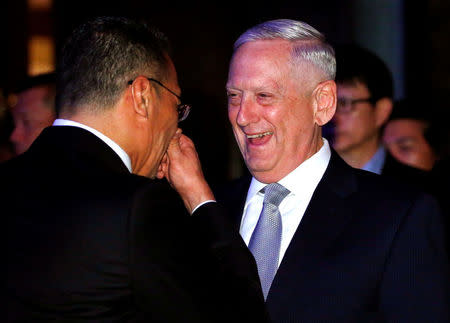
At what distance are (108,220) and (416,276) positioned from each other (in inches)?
36.6

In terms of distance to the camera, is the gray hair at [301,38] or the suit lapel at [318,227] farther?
the gray hair at [301,38]

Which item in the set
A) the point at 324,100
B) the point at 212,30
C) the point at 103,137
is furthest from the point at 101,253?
the point at 212,30

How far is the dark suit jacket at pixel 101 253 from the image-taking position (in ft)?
5.18

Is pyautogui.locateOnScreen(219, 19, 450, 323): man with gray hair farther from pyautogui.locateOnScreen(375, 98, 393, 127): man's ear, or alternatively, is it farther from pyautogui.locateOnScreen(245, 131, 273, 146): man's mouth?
pyautogui.locateOnScreen(375, 98, 393, 127): man's ear

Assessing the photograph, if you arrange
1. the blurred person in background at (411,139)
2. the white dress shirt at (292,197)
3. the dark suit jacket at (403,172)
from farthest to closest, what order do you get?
1. the blurred person in background at (411,139)
2. the dark suit jacket at (403,172)
3. the white dress shirt at (292,197)

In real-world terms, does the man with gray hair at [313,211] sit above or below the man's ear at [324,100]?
below

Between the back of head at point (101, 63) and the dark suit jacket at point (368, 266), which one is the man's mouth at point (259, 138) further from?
the back of head at point (101, 63)

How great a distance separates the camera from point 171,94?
2.03 meters

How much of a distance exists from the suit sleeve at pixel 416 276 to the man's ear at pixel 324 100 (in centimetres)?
56

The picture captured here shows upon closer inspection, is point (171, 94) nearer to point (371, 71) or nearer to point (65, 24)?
point (371, 71)

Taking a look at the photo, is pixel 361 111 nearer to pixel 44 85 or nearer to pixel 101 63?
pixel 44 85

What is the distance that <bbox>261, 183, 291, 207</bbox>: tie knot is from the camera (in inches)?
85.8

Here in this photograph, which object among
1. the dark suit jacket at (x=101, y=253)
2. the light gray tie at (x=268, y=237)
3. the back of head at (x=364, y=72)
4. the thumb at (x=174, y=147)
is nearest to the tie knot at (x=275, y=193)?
the light gray tie at (x=268, y=237)

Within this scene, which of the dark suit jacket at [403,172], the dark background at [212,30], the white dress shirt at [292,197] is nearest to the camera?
the white dress shirt at [292,197]
